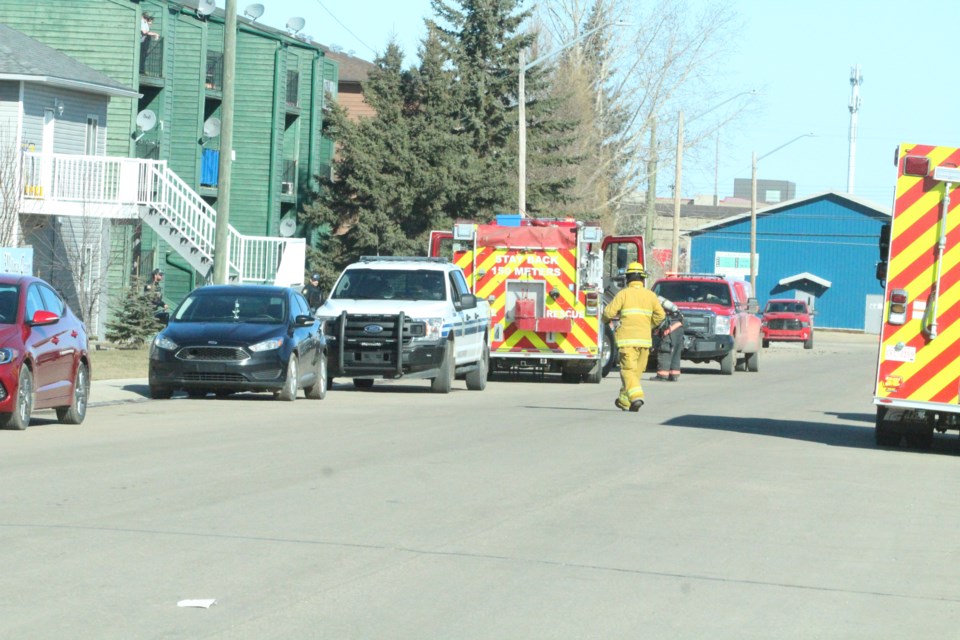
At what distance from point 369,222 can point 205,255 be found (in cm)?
1192

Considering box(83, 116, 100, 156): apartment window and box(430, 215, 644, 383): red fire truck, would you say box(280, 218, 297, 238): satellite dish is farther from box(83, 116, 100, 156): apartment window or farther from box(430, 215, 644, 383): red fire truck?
box(430, 215, 644, 383): red fire truck

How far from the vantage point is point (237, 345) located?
21.0m

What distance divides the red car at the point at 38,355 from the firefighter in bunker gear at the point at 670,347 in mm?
15189

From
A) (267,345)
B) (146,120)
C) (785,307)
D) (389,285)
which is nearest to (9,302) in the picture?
(267,345)

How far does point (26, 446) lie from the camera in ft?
48.2

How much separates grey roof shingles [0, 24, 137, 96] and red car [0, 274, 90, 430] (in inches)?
788

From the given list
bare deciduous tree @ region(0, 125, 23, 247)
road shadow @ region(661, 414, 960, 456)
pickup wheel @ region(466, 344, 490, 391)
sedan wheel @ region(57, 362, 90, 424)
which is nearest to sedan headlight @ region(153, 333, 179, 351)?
sedan wheel @ region(57, 362, 90, 424)

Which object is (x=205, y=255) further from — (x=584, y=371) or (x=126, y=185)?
(x=584, y=371)

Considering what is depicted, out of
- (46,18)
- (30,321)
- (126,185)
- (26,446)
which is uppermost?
(46,18)

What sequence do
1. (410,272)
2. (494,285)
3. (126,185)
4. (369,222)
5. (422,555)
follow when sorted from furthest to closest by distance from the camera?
(369,222)
(126,185)
(494,285)
(410,272)
(422,555)

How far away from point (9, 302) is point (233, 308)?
6041mm

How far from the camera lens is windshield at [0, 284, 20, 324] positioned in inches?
639

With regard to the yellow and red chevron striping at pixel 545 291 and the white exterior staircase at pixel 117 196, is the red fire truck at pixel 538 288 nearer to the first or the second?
the yellow and red chevron striping at pixel 545 291

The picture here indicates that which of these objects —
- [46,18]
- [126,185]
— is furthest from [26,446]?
[46,18]
